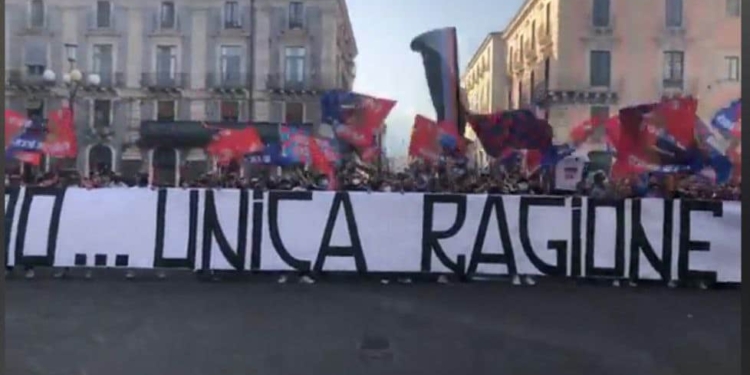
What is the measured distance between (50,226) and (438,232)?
3.57 m

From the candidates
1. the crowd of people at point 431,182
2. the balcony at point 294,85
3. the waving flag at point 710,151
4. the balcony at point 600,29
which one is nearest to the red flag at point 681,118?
the waving flag at point 710,151

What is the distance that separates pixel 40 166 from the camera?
8773mm

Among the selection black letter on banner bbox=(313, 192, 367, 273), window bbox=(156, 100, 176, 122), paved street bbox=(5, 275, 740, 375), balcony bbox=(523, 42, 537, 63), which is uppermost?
balcony bbox=(523, 42, 537, 63)

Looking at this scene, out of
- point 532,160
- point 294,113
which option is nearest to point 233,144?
point 294,113

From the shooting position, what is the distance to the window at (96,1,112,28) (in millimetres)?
6430

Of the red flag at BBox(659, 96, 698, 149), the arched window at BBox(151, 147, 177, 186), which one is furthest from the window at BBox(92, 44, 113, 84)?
the red flag at BBox(659, 96, 698, 149)

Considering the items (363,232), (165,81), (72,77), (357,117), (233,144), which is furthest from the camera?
(233,144)

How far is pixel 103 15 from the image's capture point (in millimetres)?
6602

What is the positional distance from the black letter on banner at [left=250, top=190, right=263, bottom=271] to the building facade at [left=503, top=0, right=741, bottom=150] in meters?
2.70

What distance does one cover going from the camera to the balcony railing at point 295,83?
6.74 m

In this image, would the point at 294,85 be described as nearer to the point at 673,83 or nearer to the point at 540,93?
the point at 540,93

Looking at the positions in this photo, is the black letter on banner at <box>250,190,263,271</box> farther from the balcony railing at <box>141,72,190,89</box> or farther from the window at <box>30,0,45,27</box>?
the window at <box>30,0,45,27</box>

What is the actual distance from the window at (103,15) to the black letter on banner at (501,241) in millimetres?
3621

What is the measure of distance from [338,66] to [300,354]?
7.42ft
